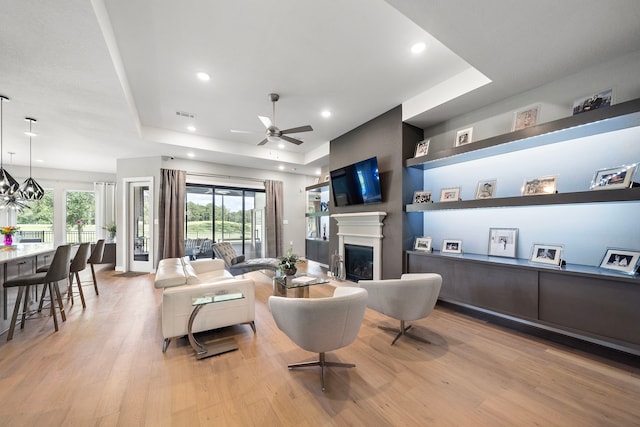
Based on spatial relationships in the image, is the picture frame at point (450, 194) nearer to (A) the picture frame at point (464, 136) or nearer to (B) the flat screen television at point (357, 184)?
(A) the picture frame at point (464, 136)

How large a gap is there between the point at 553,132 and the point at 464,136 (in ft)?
3.40

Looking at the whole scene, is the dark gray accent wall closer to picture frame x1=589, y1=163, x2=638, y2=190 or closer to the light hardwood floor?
the light hardwood floor

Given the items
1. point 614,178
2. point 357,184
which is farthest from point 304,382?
point 357,184

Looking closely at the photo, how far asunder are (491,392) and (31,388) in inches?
137

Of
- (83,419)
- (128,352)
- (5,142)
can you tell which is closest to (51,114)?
(5,142)

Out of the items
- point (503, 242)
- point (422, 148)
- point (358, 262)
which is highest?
point (422, 148)

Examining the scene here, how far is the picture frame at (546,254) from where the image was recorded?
2648 mm

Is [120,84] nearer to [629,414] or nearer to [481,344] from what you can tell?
[481,344]

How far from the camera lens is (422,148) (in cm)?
394

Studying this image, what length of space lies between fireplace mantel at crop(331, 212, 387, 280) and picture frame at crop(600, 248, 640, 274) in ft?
8.28

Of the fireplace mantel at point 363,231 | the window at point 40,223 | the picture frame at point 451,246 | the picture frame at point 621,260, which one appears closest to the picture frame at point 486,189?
the picture frame at point 451,246

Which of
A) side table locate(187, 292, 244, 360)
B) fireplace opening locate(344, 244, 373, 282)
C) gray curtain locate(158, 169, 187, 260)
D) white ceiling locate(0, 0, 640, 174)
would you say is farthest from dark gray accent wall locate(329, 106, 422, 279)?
gray curtain locate(158, 169, 187, 260)

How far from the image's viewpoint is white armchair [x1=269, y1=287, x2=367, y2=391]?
69.9 inches

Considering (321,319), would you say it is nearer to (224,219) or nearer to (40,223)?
(224,219)
